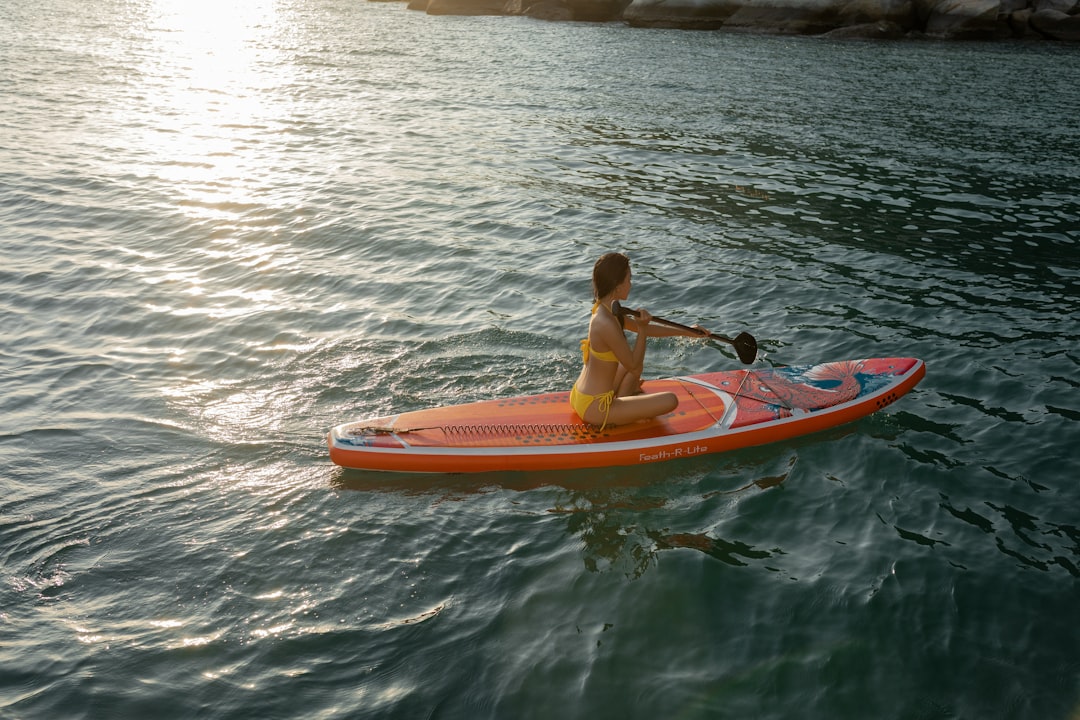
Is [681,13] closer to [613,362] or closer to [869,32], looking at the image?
[869,32]

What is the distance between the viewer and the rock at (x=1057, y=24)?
2839cm

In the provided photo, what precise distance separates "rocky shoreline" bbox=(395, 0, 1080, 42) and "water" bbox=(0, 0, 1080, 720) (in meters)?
11.7

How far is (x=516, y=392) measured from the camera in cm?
842

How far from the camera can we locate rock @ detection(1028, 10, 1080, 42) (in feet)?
93.1

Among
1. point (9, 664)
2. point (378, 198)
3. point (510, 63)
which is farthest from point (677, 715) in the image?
point (510, 63)

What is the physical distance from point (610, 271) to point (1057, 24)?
29119mm

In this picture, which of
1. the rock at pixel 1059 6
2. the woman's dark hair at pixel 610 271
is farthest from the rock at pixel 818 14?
the woman's dark hair at pixel 610 271

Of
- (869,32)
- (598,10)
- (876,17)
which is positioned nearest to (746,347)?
(869,32)

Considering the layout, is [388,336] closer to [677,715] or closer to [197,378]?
[197,378]

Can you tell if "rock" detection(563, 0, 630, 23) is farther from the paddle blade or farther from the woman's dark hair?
the woman's dark hair

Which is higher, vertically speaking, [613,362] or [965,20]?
[965,20]

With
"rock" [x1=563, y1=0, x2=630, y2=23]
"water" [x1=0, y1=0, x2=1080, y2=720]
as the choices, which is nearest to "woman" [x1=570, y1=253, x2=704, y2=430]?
"water" [x1=0, y1=0, x2=1080, y2=720]

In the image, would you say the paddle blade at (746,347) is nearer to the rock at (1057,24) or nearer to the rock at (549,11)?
the rock at (1057,24)

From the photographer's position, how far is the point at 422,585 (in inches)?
232
